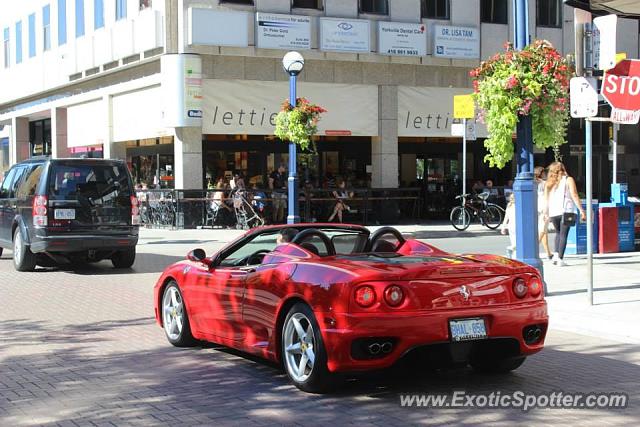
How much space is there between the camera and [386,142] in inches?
1193

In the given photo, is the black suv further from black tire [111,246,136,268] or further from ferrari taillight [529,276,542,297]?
ferrari taillight [529,276,542,297]

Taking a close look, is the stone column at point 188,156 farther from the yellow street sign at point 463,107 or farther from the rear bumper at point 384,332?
the rear bumper at point 384,332

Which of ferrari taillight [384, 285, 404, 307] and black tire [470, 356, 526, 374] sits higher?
ferrari taillight [384, 285, 404, 307]

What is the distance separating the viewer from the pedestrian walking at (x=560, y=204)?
51.8 feet

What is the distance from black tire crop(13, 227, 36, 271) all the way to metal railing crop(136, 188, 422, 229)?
10931 mm

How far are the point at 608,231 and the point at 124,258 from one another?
980 cm

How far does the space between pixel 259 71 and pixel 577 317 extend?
19714mm

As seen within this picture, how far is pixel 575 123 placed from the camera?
3450cm

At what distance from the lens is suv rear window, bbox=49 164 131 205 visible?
601 inches

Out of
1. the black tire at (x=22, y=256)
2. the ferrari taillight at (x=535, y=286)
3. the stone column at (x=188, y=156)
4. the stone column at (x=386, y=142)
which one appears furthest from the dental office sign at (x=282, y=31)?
the ferrari taillight at (x=535, y=286)

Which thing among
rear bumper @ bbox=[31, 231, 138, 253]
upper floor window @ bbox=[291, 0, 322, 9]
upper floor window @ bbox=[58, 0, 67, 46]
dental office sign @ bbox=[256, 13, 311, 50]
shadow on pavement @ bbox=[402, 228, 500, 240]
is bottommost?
shadow on pavement @ bbox=[402, 228, 500, 240]

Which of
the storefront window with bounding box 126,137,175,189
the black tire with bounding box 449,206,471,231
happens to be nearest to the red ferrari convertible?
the black tire with bounding box 449,206,471,231

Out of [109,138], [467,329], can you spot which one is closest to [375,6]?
[109,138]

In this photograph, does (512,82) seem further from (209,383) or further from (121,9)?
(121,9)
